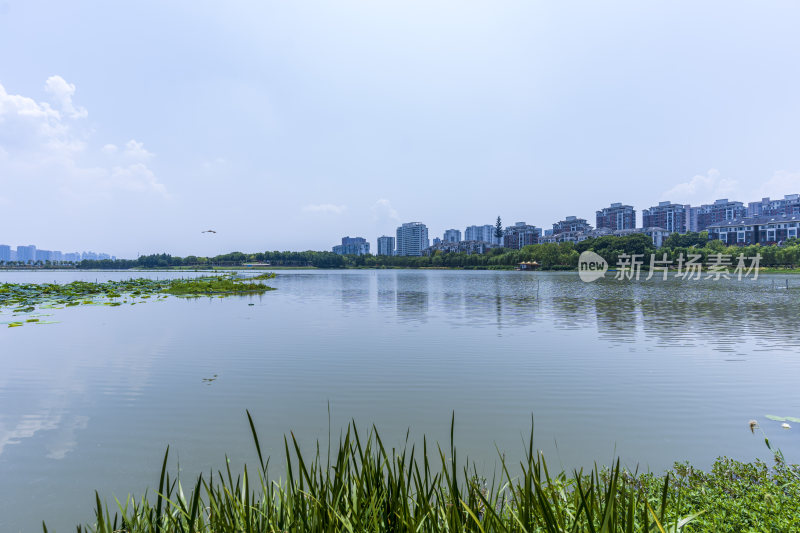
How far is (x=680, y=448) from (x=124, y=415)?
26.6ft

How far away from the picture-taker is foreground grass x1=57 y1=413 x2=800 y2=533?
2.05m

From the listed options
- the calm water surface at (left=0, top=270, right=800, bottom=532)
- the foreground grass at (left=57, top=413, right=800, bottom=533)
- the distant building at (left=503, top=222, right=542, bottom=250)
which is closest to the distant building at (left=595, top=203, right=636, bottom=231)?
the distant building at (left=503, top=222, right=542, bottom=250)

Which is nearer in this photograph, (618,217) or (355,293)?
(355,293)

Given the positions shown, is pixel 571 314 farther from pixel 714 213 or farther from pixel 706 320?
pixel 714 213

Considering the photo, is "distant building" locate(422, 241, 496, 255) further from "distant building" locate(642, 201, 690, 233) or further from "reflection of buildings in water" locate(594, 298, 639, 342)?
"reflection of buildings in water" locate(594, 298, 639, 342)

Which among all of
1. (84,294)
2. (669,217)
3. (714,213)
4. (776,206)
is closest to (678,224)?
(669,217)

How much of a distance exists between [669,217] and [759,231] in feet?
159

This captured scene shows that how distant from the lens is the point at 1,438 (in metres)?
5.77

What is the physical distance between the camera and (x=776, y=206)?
147 metres

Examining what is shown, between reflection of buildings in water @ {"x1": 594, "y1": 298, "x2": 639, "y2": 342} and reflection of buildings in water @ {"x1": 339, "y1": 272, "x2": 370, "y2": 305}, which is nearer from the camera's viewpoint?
reflection of buildings in water @ {"x1": 594, "y1": 298, "x2": 639, "y2": 342}

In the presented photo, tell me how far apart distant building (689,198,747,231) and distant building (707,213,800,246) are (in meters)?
44.4

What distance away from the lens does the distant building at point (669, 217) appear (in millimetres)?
155000

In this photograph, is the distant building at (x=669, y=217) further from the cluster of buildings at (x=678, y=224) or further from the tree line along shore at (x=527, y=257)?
the tree line along shore at (x=527, y=257)

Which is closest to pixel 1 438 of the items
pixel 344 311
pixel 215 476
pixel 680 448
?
pixel 215 476
